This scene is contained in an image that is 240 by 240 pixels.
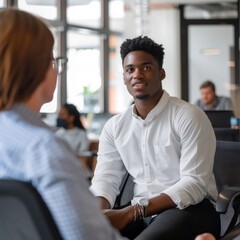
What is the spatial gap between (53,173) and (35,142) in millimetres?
67

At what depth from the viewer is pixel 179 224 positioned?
182 cm

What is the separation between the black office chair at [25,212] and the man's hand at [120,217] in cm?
86

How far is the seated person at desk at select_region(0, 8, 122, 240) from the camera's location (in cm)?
93

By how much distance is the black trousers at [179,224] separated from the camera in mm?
1767

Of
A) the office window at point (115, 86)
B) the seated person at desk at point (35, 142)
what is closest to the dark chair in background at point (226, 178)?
the seated person at desk at point (35, 142)

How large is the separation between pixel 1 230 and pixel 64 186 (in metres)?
0.16

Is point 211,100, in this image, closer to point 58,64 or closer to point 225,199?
point 58,64

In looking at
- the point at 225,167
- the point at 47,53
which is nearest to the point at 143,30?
the point at 225,167

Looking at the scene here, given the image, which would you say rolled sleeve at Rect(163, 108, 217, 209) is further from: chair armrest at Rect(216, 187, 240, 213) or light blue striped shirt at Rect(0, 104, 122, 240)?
light blue striped shirt at Rect(0, 104, 122, 240)

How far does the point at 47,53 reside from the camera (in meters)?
1.02

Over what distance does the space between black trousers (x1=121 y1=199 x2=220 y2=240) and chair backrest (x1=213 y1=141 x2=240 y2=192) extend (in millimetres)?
547

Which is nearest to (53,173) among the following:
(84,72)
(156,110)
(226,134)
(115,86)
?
(156,110)

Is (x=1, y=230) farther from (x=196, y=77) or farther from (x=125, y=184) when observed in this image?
(x=196, y=77)

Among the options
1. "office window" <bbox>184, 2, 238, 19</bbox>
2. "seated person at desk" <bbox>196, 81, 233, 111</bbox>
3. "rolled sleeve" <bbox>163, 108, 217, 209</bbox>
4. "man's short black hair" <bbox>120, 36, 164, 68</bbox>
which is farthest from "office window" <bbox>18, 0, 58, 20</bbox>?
"rolled sleeve" <bbox>163, 108, 217, 209</bbox>
